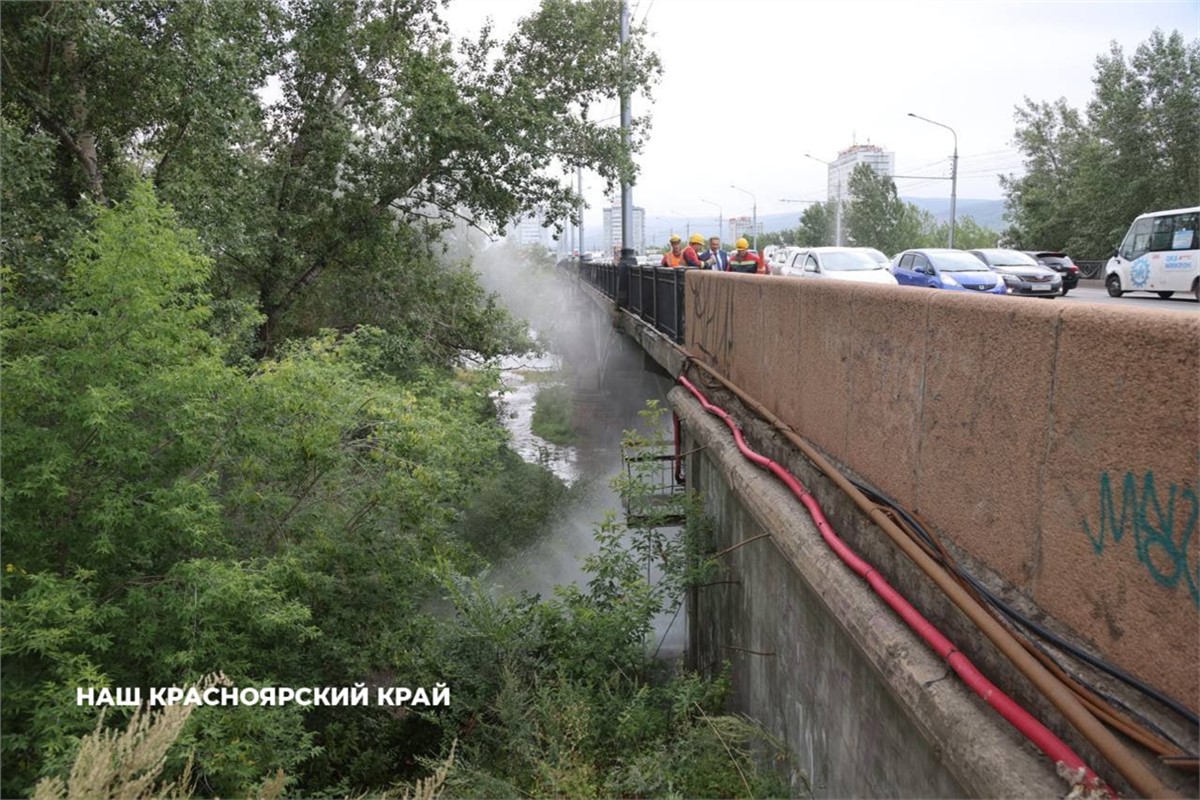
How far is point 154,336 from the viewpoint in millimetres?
7391

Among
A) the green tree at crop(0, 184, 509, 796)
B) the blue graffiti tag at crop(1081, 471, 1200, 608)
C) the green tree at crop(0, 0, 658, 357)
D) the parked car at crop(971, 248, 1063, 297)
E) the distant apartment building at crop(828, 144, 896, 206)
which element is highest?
the distant apartment building at crop(828, 144, 896, 206)

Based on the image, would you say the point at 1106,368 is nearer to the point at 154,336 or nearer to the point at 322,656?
the point at 154,336

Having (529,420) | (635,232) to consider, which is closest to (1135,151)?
(529,420)

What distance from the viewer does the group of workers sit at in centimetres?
1569

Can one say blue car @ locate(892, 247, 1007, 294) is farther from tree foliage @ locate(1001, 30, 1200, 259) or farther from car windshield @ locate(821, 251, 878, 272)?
tree foliage @ locate(1001, 30, 1200, 259)

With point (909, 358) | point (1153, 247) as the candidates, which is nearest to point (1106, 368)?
point (909, 358)

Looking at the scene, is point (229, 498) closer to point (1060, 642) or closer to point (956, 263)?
point (1060, 642)

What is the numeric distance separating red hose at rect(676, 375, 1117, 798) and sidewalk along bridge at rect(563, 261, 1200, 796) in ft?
0.05

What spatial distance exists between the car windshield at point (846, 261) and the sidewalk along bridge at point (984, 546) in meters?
13.7

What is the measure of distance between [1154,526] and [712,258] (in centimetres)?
1480

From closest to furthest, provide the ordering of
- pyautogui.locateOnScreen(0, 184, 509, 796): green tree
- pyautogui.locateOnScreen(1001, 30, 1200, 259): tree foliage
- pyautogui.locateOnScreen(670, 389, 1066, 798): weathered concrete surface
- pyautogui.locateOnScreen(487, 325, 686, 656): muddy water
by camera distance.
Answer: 1. pyautogui.locateOnScreen(670, 389, 1066, 798): weathered concrete surface
2. pyautogui.locateOnScreen(0, 184, 509, 796): green tree
3. pyautogui.locateOnScreen(487, 325, 686, 656): muddy water
4. pyautogui.locateOnScreen(1001, 30, 1200, 259): tree foliage

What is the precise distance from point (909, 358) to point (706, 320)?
6.45 meters

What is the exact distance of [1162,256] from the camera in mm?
21141

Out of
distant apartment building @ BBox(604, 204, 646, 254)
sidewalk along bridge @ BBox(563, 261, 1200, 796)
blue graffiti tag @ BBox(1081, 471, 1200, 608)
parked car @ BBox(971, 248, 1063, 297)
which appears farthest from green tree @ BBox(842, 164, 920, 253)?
blue graffiti tag @ BBox(1081, 471, 1200, 608)
